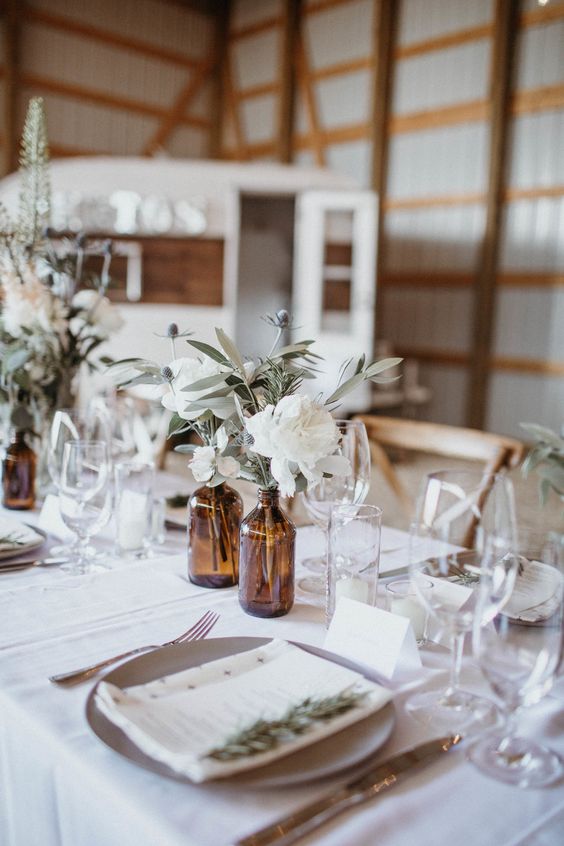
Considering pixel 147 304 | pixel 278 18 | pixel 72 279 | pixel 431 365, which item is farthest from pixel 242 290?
pixel 72 279

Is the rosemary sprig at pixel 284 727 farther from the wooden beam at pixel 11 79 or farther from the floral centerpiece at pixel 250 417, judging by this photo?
the wooden beam at pixel 11 79

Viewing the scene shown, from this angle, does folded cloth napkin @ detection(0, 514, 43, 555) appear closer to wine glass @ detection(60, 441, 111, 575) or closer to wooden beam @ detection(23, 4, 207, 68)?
wine glass @ detection(60, 441, 111, 575)

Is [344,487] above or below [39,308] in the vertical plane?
below

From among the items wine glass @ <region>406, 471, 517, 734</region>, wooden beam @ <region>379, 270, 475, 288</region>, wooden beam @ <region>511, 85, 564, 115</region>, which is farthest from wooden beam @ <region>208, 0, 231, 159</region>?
wine glass @ <region>406, 471, 517, 734</region>

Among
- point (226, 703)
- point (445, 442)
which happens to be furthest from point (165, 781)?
point (445, 442)

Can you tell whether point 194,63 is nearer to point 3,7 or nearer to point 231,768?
point 3,7

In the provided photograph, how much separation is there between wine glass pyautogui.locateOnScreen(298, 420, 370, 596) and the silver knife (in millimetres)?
556

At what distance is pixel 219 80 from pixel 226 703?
11.2 meters

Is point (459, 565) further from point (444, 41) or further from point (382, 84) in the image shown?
point (382, 84)

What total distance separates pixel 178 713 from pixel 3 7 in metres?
10.1

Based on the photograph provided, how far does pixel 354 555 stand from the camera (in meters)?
1.06

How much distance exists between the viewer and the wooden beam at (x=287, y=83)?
31.9ft

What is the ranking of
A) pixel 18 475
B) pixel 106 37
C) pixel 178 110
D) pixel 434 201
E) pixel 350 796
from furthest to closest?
pixel 178 110, pixel 106 37, pixel 434 201, pixel 18 475, pixel 350 796

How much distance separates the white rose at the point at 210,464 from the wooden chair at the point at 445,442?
0.83 meters
